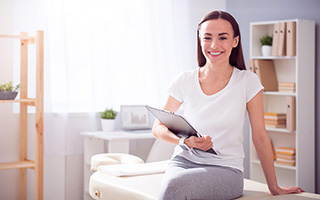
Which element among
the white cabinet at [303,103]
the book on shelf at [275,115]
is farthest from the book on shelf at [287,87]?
the book on shelf at [275,115]

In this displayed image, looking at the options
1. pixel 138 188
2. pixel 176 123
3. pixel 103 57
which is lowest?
pixel 138 188

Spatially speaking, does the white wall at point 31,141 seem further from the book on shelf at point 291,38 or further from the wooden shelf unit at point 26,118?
the book on shelf at point 291,38

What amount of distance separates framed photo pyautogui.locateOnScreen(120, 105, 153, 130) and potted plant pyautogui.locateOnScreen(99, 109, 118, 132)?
103mm

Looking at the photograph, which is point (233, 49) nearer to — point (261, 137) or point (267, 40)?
point (261, 137)

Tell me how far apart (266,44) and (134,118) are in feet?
4.15

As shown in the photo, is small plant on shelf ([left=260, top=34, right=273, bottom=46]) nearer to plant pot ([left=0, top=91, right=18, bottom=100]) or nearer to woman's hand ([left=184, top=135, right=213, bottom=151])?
plant pot ([left=0, top=91, right=18, bottom=100])

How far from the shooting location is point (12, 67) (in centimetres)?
348

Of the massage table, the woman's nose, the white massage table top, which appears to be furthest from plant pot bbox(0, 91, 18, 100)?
the woman's nose

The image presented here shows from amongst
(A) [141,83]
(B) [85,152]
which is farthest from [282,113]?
(B) [85,152]

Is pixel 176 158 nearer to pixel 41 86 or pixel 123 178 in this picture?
pixel 123 178

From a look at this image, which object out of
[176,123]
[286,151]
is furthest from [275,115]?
[176,123]

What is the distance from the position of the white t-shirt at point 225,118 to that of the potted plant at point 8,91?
1662 mm

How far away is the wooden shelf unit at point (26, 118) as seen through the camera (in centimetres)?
318

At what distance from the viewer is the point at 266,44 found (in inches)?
153
